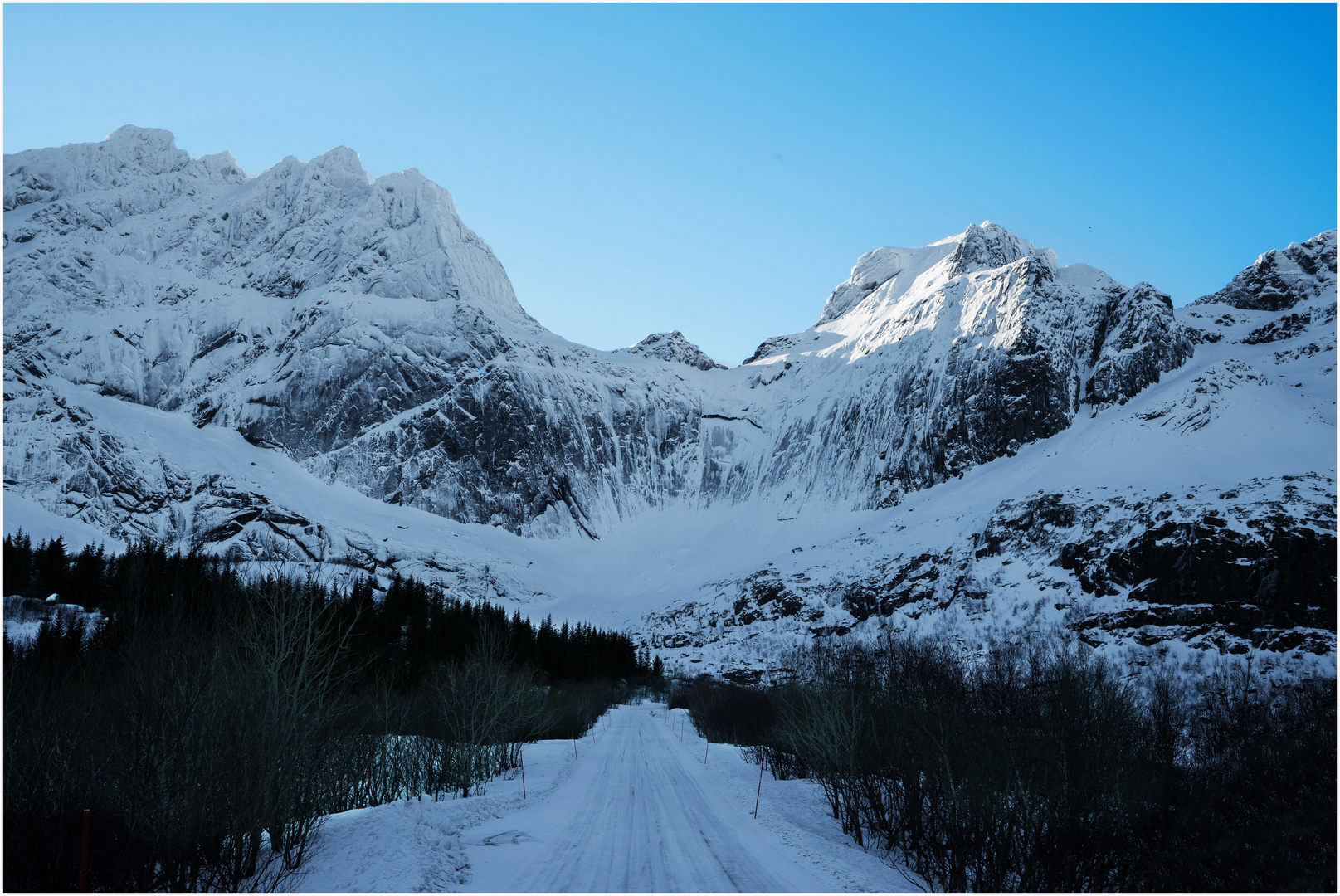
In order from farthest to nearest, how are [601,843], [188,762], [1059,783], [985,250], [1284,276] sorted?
[985,250] < [1284,276] < [601,843] < [1059,783] < [188,762]

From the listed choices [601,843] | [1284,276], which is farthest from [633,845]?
[1284,276]

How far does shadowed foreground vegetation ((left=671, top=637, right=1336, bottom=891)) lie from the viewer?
17125 mm

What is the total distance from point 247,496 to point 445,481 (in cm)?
4064

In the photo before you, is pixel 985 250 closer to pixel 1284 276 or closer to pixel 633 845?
pixel 1284 276

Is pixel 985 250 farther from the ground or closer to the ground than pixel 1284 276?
farther from the ground

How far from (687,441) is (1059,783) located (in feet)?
569

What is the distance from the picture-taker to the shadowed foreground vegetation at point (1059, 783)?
56.2 feet

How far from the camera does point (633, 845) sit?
17406mm

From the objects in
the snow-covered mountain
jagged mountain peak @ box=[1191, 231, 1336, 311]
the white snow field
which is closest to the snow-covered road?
the white snow field

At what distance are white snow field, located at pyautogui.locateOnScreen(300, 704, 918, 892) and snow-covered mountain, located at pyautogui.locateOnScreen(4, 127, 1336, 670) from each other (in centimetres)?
5352

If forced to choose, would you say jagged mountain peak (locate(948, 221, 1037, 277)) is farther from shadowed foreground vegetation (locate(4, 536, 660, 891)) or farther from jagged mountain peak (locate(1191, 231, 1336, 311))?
shadowed foreground vegetation (locate(4, 536, 660, 891))

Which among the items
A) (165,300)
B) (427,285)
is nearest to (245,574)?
(427,285)

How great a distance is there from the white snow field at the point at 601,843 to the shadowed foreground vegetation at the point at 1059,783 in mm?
1992

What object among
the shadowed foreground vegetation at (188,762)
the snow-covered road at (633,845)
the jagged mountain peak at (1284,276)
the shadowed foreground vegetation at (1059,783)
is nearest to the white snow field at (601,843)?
the snow-covered road at (633,845)
